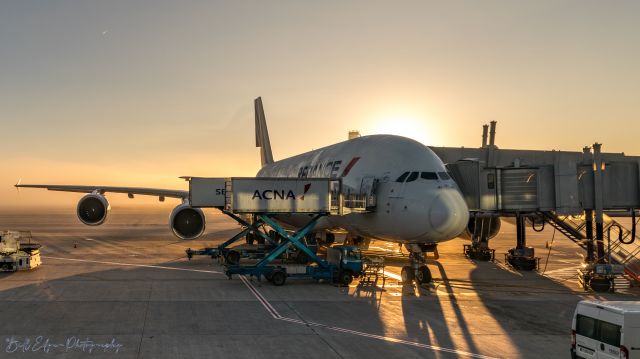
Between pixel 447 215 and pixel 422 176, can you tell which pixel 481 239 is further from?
pixel 447 215

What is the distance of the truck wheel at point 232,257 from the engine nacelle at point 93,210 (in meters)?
10.6

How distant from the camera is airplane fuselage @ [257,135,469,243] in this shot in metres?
18.6

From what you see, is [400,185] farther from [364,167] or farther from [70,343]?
[70,343]

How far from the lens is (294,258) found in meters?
28.7

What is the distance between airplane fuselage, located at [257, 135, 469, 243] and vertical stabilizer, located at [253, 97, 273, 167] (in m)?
23.7

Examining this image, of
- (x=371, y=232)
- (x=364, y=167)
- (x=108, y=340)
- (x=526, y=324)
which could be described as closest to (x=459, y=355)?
(x=526, y=324)

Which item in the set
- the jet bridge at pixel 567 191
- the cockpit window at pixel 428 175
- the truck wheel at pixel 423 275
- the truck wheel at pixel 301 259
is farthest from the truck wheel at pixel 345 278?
the jet bridge at pixel 567 191

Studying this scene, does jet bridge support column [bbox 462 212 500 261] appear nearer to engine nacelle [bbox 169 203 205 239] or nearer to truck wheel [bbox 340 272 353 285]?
truck wheel [bbox 340 272 353 285]

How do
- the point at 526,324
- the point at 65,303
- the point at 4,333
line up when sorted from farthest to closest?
the point at 65,303 < the point at 526,324 < the point at 4,333

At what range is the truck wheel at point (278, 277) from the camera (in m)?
21.0

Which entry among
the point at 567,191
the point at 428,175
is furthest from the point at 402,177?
the point at 567,191

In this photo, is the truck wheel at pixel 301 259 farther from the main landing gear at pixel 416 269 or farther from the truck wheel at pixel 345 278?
the main landing gear at pixel 416 269

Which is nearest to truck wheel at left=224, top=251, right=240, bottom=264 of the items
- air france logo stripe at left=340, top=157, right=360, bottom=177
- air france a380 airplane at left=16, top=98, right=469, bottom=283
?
air france a380 airplane at left=16, top=98, right=469, bottom=283

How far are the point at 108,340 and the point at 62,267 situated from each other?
15745mm
